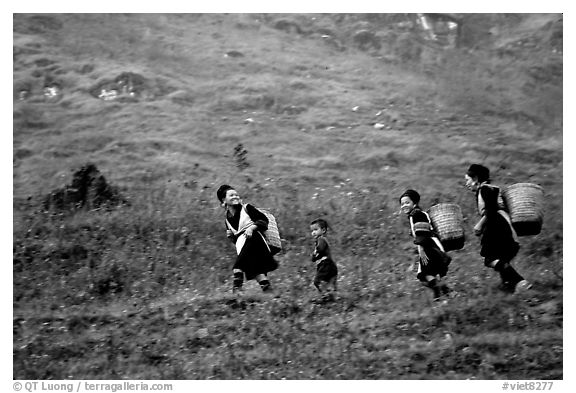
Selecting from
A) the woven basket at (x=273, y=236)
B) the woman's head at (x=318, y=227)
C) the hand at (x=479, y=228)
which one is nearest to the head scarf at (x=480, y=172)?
the hand at (x=479, y=228)

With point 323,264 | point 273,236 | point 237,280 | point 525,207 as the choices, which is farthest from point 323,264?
point 525,207

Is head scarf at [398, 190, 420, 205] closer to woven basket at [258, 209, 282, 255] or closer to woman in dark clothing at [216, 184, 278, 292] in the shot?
woven basket at [258, 209, 282, 255]

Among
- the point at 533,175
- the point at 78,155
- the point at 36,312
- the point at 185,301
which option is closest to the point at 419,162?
the point at 533,175

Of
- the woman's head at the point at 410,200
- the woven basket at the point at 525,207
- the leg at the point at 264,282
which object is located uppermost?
the woman's head at the point at 410,200

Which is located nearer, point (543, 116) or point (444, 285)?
point (444, 285)

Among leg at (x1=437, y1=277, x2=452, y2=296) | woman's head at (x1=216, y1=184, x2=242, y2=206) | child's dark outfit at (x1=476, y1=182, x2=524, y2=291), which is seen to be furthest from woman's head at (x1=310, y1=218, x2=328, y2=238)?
Result: child's dark outfit at (x1=476, y1=182, x2=524, y2=291)

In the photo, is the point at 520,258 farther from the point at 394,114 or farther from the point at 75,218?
the point at 75,218

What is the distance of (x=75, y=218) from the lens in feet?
45.8

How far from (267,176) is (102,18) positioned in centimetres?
496

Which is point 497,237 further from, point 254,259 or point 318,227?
point 254,259

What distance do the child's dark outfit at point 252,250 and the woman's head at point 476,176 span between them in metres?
3.85

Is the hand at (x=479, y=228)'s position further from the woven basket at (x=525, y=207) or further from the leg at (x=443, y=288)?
the leg at (x=443, y=288)

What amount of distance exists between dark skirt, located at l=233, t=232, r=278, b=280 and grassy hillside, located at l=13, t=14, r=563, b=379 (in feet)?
1.17

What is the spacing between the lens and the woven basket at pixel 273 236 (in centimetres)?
1316
